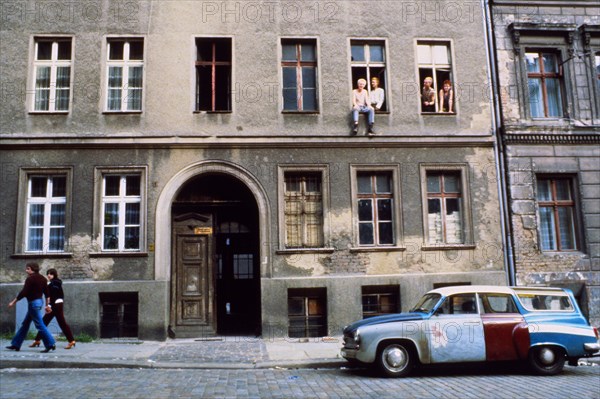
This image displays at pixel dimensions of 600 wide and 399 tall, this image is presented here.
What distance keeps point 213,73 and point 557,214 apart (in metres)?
10.3

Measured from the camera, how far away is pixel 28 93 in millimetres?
13922

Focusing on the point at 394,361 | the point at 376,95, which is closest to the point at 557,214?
the point at 376,95

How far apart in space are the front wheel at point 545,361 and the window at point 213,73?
31.3 feet

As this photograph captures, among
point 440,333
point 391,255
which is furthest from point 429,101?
point 440,333

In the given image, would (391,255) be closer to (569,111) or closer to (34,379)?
(569,111)

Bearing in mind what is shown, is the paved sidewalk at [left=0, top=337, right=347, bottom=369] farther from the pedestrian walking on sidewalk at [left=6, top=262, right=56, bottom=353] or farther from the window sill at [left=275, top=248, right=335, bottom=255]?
the window sill at [left=275, top=248, right=335, bottom=255]

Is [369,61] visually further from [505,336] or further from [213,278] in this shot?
[505,336]

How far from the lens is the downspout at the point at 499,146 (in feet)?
47.0

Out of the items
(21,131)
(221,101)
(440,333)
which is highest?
(221,101)

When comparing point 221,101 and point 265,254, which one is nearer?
point 265,254

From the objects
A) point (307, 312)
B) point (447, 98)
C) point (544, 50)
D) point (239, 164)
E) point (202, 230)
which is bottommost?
point (307, 312)

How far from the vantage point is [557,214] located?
14891mm

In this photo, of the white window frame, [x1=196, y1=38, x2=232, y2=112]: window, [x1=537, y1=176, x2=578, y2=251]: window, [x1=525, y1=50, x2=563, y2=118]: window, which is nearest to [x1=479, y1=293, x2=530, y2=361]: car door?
[x1=537, y1=176, x2=578, y2=251]: window

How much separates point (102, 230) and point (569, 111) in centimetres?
1328
